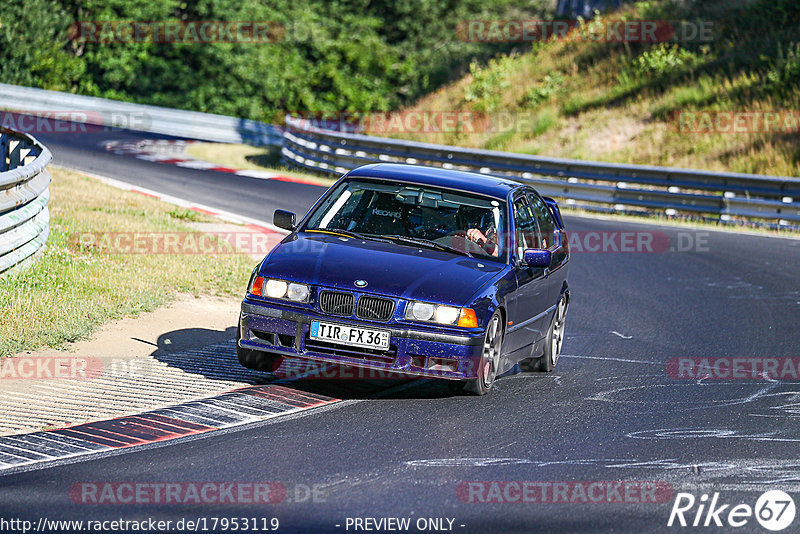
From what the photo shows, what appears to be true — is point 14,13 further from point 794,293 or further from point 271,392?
point 271,392

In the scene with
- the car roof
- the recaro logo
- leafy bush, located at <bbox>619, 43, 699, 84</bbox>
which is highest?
leafy bush, located at <bbox>619, 43, 699, 84</bbox>

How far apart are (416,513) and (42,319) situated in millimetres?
5483

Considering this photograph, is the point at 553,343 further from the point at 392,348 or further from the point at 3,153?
the point at 3,153

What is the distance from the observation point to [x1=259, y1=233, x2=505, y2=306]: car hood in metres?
8.41

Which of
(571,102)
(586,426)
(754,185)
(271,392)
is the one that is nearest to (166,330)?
(271,392)

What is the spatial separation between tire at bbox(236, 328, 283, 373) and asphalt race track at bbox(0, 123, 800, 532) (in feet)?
1.12

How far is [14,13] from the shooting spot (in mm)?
46812

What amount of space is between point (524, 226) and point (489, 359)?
1640mm

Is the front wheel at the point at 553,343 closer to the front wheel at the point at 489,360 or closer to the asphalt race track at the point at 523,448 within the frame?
the asphalt race track at the point at 523,448

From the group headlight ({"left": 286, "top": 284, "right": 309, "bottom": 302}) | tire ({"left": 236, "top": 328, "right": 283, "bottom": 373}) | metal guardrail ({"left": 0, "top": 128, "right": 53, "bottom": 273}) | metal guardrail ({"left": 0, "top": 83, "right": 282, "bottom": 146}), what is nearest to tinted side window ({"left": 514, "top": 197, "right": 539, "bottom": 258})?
headlight ({"left": 286, "top": 284, "right": 309, "bottom": 302})

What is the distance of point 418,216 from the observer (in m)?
9.59

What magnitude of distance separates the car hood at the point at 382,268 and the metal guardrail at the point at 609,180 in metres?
15.6

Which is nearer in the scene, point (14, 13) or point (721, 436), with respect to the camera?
point (721, 436)

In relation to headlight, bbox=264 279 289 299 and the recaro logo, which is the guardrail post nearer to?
headlight, bbox=264 279 289 299
